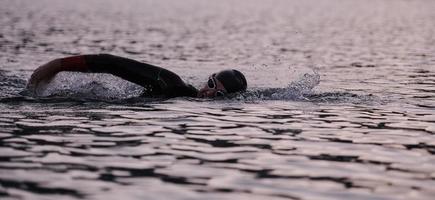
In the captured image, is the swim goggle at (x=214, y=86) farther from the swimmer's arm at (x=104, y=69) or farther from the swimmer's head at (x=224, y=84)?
the swimmer's arm at (x=104, y=69)

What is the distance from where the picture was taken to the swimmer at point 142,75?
13856mm

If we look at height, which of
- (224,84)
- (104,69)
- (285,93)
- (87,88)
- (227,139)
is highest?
(104,69)

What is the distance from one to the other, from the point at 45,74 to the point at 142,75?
6.26ft

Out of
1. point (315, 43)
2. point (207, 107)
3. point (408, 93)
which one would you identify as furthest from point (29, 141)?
point (315, 43)

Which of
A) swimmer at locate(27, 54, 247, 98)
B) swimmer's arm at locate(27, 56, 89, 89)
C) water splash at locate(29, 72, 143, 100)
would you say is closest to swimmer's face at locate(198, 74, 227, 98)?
swimmer at locate(27, 54, 247, 98)

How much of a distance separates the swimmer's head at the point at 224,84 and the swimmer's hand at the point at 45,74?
10.4 feet

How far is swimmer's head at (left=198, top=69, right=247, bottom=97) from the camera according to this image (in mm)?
15096

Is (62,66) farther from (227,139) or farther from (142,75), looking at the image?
(227,139)

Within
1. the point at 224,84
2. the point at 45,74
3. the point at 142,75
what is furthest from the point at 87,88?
the point at 224,84

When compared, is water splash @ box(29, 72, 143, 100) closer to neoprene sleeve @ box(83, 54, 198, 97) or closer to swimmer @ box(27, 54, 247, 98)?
swimmer @ box(27, 54, 247, 98)

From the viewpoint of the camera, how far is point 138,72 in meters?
14.5

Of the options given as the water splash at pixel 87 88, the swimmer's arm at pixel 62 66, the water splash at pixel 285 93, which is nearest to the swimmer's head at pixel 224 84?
the water splash at pixel 285 93

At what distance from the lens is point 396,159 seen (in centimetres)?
1003

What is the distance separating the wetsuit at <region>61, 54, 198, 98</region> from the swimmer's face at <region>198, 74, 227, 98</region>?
21 centimetres
